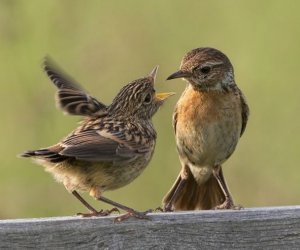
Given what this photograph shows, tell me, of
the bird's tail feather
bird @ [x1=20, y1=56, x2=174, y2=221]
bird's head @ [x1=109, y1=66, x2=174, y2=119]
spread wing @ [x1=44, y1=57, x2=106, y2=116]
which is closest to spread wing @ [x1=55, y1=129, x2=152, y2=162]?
bird @ [x1=20, y1=56, x2=174, y2=221]

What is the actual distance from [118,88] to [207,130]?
1263 millimetres

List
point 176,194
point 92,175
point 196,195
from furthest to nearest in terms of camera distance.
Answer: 1. point 196,195
2. point 176,194
3. point 92,175

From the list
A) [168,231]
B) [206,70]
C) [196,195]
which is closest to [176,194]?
[196,195]

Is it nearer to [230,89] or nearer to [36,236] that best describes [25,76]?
[230,89]

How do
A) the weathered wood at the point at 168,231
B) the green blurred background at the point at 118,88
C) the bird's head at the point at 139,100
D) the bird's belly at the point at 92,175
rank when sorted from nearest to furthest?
the weathered wood at the point at 168,231 → the bird's belly at the point at 92,175 → the bird's head at the point at 139,100 → the green blurred background at the point at 118,88

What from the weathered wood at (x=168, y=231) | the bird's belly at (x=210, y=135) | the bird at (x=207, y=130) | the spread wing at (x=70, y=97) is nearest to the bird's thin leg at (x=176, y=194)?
the bird at (x=207, y=130)

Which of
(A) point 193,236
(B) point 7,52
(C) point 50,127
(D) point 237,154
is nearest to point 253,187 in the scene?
(D) point 237,154

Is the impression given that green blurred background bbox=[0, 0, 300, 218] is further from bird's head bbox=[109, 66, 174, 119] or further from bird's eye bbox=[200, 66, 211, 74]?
bird's head bbox=[109, 66, 174, 119]

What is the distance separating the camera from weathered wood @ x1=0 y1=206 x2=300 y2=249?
5.04m

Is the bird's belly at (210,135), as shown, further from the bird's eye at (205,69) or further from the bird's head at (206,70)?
the bird's eye at (205,69)

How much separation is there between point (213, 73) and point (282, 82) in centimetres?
216

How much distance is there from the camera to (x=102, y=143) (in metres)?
5.97

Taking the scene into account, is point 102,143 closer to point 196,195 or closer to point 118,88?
point 196,195

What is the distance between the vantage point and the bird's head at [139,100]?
687 centimetres
